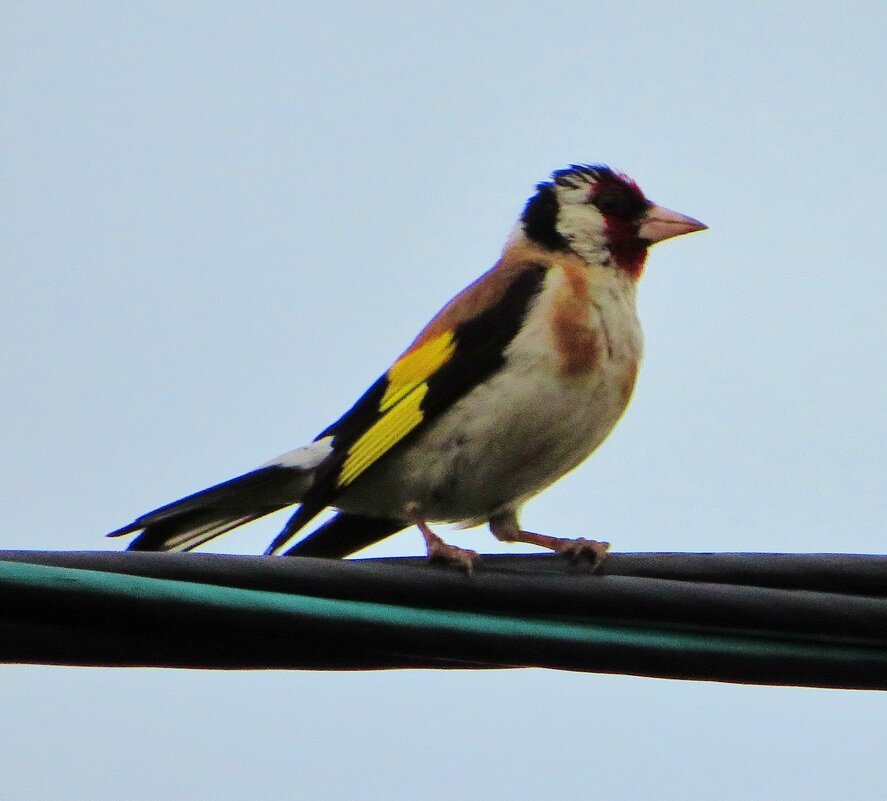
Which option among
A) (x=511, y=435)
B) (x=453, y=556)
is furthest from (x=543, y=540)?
(x=453, y=556)

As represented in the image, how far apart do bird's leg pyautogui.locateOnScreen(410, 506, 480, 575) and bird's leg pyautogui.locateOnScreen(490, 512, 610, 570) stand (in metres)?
0.43

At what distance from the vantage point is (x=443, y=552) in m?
4.29

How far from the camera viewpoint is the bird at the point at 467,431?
5.01 metres

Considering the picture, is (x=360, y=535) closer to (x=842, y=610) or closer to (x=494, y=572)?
(x=494, y=572)

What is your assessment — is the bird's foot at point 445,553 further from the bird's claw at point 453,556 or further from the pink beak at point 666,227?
the pink beak at point 666,227

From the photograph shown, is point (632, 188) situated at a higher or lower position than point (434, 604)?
higher

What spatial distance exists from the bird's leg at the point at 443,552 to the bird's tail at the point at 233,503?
540 millimetres

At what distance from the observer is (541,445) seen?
5.07 m

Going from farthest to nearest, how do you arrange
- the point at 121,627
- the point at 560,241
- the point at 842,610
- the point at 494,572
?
the point at 560,241 → the point at 494,572 → the point at 842,610 → the point at 121,627

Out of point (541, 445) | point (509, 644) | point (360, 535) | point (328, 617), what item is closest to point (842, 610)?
point (509, 644)

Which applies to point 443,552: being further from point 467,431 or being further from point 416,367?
point 416,367

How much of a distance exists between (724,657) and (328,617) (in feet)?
2.61

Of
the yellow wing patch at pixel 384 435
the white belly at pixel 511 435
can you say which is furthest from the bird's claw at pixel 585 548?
Result: the yellow wing patch at pixel 384 435

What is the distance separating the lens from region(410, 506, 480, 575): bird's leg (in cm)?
317
